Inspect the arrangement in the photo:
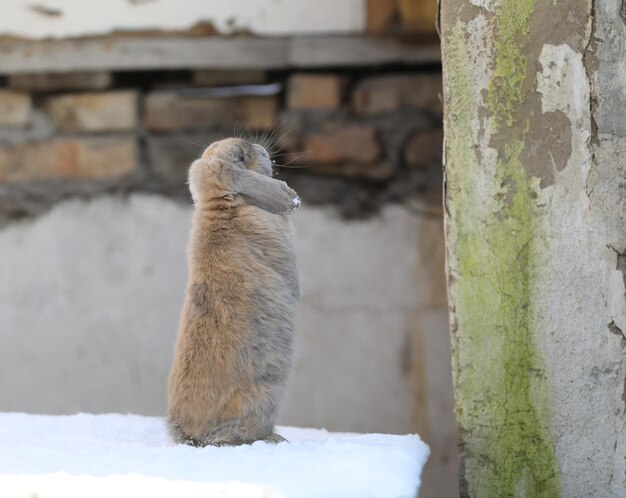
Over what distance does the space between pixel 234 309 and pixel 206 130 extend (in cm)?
140

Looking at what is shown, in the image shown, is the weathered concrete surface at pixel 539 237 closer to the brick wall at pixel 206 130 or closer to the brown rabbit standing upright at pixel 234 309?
the brown rabbit standing upright at pixel 234 309

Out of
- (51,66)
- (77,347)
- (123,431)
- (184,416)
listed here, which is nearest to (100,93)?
(51,66)

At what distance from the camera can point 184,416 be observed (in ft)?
6.24

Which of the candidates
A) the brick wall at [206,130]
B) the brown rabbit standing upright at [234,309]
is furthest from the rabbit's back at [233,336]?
the brick wall at [206,130]

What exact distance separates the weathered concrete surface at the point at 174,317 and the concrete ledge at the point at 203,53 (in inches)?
17.1

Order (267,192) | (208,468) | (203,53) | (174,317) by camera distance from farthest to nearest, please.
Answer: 1. (174,317)
2. (203,53)
3. (267,192)
4. (208,468)

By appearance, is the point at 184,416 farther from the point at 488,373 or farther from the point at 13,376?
the point at 13,376

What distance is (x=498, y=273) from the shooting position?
6.16ft

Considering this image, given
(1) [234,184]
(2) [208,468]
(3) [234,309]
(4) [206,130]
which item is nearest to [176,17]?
(4) [206,130]

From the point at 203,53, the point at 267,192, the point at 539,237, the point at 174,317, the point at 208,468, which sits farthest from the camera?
the point at 174,317

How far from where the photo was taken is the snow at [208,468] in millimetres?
1586

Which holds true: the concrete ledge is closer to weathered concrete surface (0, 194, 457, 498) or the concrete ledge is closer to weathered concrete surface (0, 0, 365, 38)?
weathered concrete surface (0, 0, 365, 38)

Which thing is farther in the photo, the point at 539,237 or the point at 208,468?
the point at 539,237

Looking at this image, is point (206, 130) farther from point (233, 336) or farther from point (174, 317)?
point (233, 336)
